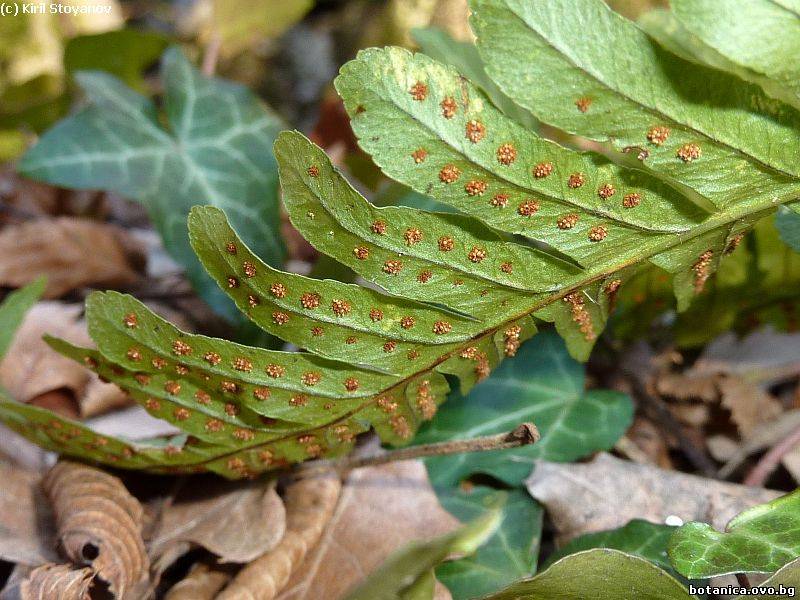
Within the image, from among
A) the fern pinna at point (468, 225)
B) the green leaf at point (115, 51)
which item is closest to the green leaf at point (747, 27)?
the fern pinna at point (468, 225)

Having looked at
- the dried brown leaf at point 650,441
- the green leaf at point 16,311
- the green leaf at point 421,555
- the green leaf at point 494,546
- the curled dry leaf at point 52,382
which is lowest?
the curled dry leaf at point 52,382

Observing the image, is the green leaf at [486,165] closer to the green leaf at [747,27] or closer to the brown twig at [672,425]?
the green leaf at [747,27]

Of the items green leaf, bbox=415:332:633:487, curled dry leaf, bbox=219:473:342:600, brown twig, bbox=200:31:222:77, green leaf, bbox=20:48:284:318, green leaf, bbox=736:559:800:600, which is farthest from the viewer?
brown twig, bbox=200:31:222:77

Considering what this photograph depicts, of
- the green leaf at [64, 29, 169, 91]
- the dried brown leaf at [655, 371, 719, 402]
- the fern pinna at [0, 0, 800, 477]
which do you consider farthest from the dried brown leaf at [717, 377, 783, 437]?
the green leaf at [64, 29, 169, 91]

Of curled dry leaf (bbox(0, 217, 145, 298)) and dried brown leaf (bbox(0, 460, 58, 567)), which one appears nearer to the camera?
dried brown leaf (bbox(0, 460, 58, 567))

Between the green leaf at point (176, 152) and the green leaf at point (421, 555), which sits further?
the green leaf at point (176, 152)

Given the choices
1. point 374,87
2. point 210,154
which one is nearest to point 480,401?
point 374,87

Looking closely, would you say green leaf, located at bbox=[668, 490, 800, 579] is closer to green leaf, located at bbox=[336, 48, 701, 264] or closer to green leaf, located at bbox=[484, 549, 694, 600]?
green leaf, located at bbox=[484, 549, 694, 600]
